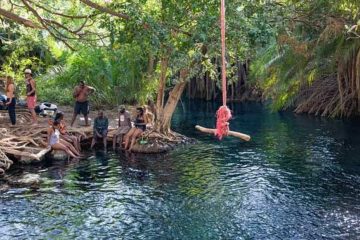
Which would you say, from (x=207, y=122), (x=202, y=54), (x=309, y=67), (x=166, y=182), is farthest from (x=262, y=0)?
(x=207, y=122)

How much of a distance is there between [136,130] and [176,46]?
7.55m

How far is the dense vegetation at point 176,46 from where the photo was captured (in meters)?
10.5

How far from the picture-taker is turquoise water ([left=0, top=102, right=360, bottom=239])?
398 inches

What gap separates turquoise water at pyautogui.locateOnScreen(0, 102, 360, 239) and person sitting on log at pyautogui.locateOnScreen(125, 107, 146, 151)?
0.63 meters

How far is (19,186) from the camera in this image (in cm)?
1318

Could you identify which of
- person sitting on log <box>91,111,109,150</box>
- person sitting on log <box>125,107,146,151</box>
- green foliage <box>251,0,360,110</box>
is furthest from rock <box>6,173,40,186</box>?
green foliage <box>251,0,360,110</box>

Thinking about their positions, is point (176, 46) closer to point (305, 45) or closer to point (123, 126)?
point (305, 45)

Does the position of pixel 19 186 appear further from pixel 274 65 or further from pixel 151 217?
pixel 274 65

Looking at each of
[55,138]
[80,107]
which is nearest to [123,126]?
[80,107]

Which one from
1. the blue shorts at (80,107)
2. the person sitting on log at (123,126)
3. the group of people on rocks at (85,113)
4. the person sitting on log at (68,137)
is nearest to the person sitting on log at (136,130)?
the group of people on rocks at (85,113)

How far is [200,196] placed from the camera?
12398mm

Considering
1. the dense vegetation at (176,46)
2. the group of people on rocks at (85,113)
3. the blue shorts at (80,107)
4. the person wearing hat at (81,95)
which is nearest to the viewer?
the dense vegetation at (176,46)

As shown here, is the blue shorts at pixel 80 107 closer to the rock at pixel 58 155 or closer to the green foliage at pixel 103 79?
the rock at pixel 58 155

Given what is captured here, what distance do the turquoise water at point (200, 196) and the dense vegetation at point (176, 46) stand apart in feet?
9.52
